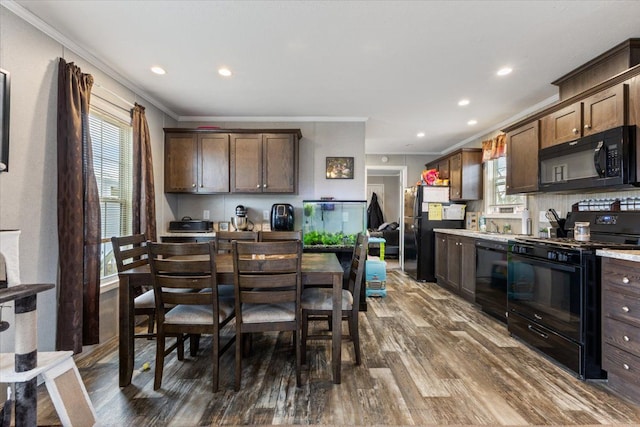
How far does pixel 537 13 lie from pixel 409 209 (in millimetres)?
3872

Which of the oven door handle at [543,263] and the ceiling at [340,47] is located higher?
the ceiling at [340,47]

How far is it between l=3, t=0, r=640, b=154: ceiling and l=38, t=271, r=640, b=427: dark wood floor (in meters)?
2.45

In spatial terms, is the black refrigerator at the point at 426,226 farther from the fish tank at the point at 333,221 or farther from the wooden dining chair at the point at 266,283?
the wooden dining chair at the point at 266,283

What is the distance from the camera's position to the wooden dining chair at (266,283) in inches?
71.7

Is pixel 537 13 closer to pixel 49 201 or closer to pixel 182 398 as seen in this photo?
pixel 182 398

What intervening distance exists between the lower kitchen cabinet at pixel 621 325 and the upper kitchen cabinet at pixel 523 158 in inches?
54.0

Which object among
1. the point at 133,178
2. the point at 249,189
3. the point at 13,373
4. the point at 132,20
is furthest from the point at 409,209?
the point at 13,373

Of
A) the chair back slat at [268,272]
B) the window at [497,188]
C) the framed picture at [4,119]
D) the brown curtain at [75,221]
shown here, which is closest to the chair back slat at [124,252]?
the brown curtain at [75,221]

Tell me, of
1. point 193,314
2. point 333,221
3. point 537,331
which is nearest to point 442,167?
point 333,221

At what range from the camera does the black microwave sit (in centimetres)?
218

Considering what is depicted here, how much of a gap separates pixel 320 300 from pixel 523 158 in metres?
2.79

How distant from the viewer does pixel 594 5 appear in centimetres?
187

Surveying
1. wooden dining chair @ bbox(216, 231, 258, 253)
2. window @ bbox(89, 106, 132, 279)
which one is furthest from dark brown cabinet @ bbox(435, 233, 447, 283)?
window @ bbox(89, 106, 132, 279)

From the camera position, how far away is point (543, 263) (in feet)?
7.99
